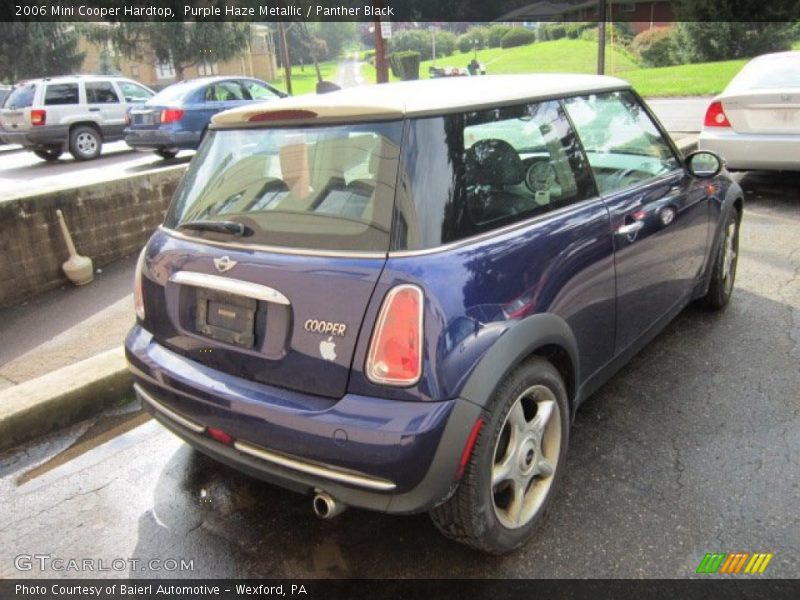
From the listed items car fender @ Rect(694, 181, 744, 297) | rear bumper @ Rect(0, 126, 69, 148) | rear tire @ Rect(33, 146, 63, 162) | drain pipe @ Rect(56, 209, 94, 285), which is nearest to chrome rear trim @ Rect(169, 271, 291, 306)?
car fender @ Rect(694, 181, 744, 297)

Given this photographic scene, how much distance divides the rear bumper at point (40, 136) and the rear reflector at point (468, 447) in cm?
1475

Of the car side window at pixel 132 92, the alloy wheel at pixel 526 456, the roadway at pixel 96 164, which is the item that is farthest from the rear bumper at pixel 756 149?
the car side window at pixel 132 92

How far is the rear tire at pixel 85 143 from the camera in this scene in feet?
47.0

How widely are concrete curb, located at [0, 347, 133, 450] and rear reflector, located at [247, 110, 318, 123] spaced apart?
1.87 metres

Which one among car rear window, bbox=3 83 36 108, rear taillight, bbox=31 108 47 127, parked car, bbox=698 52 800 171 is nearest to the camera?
parked car, bbox=698 52 800 171

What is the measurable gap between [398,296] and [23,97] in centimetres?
1540

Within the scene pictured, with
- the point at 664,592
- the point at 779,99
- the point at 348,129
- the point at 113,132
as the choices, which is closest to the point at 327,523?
the point at 664,592

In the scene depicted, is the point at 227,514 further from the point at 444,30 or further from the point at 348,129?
the point at 444,30

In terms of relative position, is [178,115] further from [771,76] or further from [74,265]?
[771,76]

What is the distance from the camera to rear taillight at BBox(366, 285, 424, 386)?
193cm

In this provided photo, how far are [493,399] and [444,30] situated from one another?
Answer: 232 feet

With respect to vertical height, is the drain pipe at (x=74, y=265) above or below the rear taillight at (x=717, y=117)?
below

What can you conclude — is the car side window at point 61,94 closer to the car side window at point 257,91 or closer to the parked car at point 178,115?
the parked car at point 178,115

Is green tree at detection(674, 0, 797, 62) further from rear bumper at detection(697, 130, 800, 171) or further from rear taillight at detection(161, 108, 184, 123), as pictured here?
rear bumper at detection(697, 130, 800, 171)
